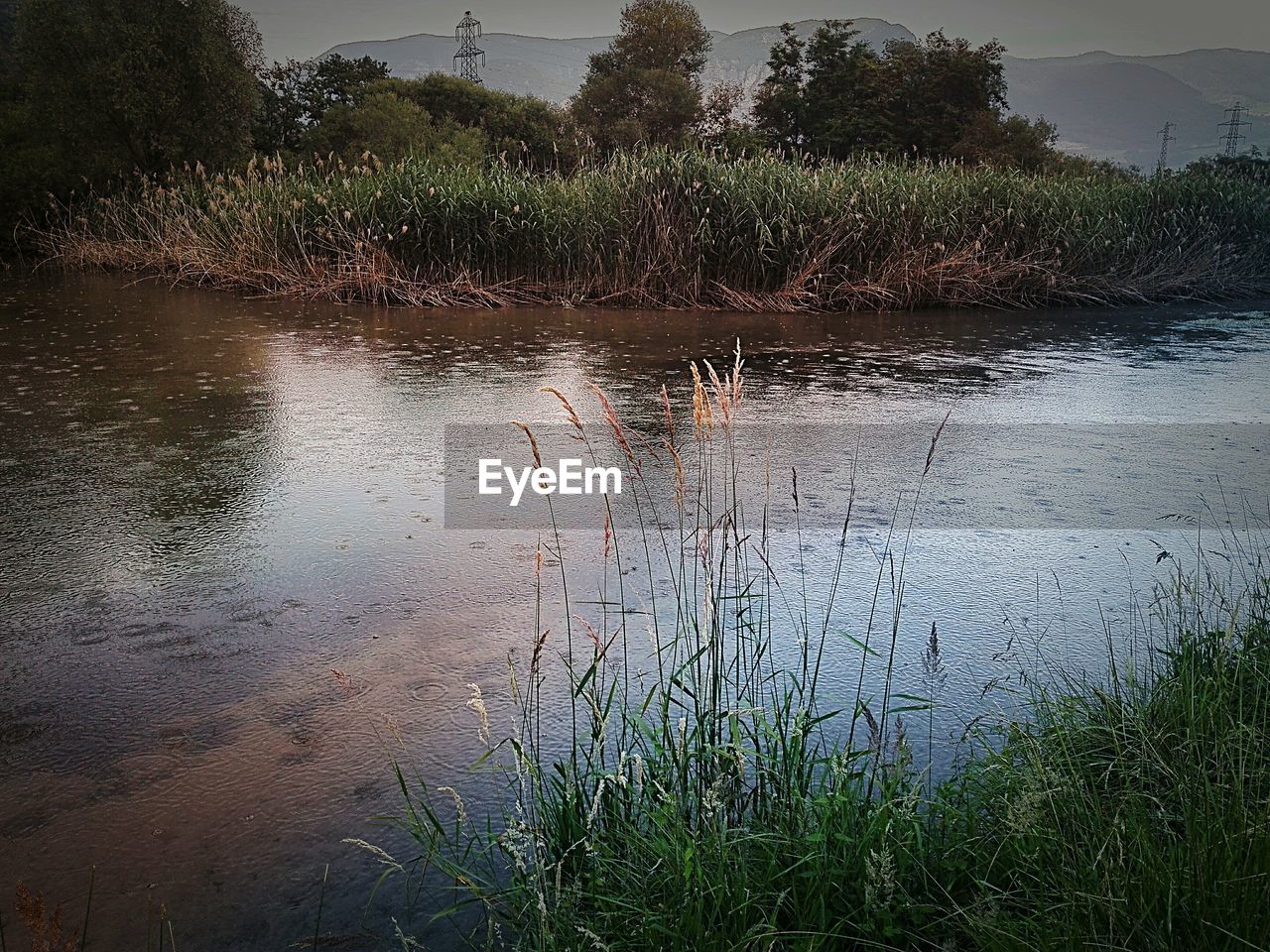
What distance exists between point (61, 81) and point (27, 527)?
1701 cm

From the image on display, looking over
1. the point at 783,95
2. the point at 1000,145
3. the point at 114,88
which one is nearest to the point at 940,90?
the point at 1000,145

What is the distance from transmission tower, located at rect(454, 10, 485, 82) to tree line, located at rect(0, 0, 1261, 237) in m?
5.91

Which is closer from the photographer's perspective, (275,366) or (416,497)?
(416,497)

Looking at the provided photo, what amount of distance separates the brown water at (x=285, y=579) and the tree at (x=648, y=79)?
3025cm

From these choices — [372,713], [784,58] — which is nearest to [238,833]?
[372,713]

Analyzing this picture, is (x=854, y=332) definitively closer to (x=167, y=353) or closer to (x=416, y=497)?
(x=167, y=353)

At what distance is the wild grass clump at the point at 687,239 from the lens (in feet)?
38.3

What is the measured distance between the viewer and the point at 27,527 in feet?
13.2

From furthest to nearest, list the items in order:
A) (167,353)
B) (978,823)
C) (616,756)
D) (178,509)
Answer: (167,353) < (178,509) < (616,756) < (978,823)

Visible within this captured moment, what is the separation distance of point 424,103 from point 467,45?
17200mm

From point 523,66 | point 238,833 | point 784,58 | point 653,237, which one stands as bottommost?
point 238,833

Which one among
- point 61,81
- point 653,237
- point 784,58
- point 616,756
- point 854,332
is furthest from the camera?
point 784,58

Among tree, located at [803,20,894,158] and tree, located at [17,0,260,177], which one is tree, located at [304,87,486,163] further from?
tree, located at [803,20,894,158]

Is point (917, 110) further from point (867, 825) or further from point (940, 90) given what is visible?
point (867, 825)
